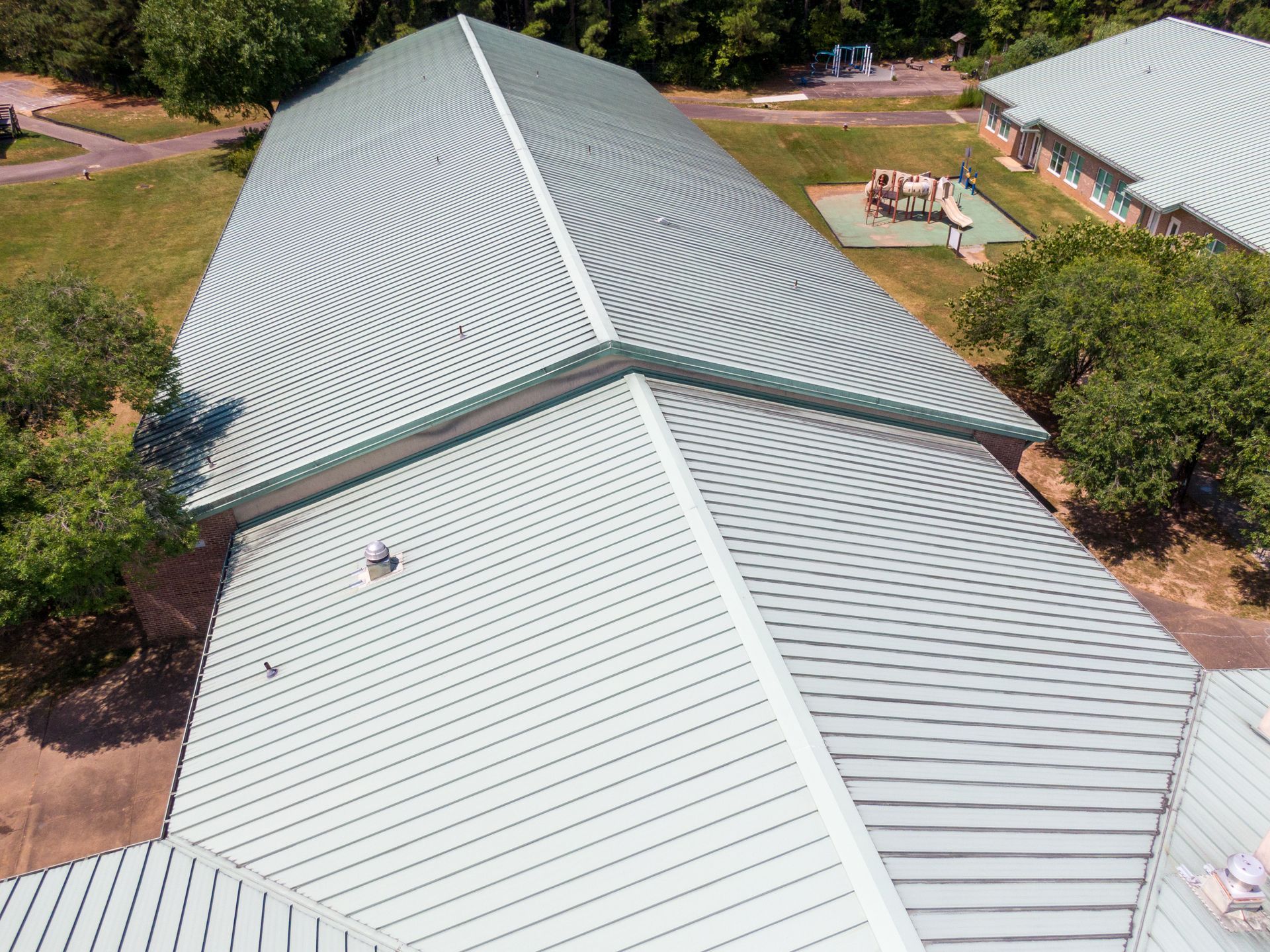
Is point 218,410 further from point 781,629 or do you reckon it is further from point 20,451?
point 781,629

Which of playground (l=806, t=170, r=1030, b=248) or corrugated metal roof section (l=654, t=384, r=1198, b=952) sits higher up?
corrugated metal roof section (l=654, t=384, r=1198, b=952)

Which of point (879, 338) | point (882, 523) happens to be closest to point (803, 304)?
point (879, 338)

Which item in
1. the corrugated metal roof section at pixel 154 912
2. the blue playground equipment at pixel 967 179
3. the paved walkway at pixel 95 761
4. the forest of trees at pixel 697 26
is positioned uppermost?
the forest of trees at pixel 697 26

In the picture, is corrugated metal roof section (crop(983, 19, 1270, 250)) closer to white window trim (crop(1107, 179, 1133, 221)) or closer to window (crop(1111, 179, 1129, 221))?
white window trim (crop(1107, 179, 1133, 221))

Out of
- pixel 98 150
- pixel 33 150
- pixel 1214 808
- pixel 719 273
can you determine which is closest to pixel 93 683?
pixel 719 273

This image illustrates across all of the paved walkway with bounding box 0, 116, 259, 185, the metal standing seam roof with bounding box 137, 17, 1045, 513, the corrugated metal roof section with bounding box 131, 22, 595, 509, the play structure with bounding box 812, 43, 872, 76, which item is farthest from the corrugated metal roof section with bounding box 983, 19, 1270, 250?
the paved walkway with bounding box 0, 116, 259, 185

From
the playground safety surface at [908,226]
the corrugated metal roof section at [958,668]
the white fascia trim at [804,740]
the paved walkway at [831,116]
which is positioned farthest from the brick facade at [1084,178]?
the white fascia trim at [804,740]

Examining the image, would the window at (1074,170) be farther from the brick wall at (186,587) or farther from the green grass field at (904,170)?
the brick wall at (186,587)
